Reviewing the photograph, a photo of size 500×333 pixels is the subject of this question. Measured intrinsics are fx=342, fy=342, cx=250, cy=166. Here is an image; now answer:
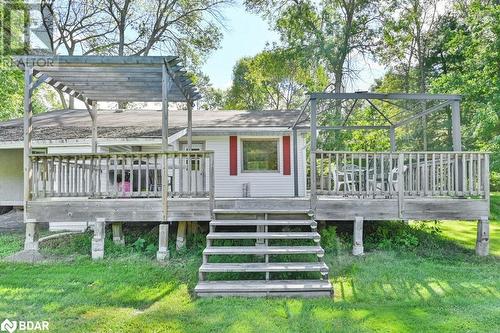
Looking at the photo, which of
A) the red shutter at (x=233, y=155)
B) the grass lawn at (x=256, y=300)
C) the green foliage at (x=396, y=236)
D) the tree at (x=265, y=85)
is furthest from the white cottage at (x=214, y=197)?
the tree at (x=265, y=85)

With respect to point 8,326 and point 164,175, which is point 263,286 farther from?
point 8,326

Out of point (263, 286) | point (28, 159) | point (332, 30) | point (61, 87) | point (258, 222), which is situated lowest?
point (263, 286)

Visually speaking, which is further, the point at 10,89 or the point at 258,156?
the point at 10,89

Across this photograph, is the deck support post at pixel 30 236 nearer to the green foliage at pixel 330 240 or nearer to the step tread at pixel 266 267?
the step tread at pixel 266 267

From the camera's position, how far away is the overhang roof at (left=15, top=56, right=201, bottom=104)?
17.8 feet

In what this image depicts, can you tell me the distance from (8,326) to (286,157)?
7.85 metres

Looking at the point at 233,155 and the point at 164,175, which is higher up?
the point at 233,155

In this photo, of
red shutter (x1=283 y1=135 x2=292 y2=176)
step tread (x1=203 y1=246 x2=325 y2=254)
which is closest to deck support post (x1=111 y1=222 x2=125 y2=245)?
step tread (x1=203 y1=246 x2=325 y2=254)

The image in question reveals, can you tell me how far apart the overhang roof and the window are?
285 cm

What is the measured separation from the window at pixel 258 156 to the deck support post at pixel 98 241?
16.7ft

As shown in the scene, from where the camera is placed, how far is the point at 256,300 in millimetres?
4059

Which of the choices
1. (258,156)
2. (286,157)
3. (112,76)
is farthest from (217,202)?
(286,157)

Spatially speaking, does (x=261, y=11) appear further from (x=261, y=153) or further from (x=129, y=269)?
(x=129, y=269)

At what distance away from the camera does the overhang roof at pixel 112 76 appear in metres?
5.42
